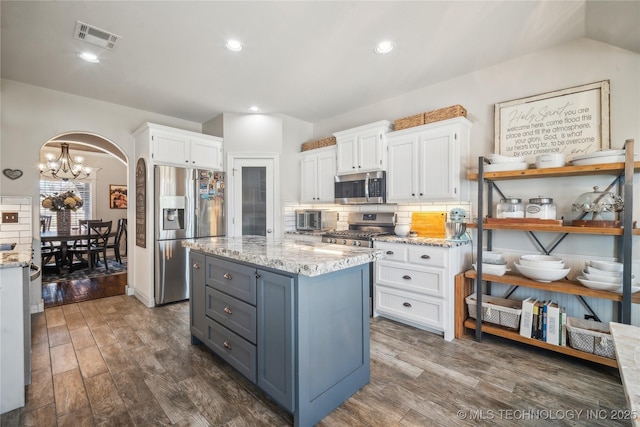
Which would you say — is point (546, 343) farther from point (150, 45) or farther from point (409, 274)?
point (150, 45)

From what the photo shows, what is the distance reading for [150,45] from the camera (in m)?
2.63

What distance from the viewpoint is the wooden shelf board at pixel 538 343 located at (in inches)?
85.1

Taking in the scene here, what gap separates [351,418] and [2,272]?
90.1 inches

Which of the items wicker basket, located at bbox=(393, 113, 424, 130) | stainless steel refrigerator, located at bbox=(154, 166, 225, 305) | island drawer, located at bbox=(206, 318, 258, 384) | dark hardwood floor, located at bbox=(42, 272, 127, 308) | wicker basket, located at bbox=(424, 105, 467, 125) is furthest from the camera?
dark hardwood floor, located at bbox=(42, 272, 127, 308)

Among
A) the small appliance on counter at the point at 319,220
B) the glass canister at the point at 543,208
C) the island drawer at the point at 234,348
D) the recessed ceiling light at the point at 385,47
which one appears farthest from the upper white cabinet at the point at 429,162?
the island drawer at the point at 234,348

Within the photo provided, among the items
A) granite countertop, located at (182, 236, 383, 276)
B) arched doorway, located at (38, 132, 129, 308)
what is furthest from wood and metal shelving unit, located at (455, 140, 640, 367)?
arched doorway, located at (38, 132, 129, 308)

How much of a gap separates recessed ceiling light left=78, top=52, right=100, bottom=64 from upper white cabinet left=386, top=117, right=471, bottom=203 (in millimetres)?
3126

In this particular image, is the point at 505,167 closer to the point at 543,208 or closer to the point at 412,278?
the point at 543,208

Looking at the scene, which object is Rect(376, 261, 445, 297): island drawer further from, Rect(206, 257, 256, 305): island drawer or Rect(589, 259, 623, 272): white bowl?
Rect(206, 257, 256, 305): island drawer

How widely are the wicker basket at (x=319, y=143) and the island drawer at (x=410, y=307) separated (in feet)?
7.24

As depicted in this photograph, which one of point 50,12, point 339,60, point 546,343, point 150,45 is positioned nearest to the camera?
point 50,12

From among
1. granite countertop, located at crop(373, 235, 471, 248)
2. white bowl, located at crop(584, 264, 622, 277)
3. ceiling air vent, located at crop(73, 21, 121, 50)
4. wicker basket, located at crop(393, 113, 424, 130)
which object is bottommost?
white bowl, located at crop(584, 264, 622, 277)

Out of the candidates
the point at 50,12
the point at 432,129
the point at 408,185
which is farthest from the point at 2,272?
the point at 432,129

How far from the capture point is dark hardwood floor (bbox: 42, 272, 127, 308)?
3.99m
